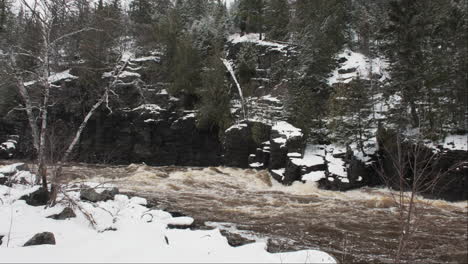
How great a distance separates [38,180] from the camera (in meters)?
8.46

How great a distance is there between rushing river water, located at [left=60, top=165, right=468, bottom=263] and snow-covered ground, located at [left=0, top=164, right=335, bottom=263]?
1552 millimetres

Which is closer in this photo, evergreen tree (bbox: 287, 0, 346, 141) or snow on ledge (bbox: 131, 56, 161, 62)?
evergreen tree (bbox: 287, 0, 346, 141)

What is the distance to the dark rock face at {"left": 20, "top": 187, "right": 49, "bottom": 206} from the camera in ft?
24.9

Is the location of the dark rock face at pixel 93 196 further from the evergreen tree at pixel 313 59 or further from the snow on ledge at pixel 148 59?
the snow on ledge at pixel 148 59

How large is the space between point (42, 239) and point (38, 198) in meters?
2.55

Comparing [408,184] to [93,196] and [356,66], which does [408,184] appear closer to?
[93,196]

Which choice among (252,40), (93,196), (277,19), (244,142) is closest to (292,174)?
(244,142)

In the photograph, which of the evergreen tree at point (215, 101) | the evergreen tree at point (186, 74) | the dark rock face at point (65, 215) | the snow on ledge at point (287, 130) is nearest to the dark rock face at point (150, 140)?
the evergreen tree at point (215, 101)

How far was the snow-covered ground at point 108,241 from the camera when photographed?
17.2 ft

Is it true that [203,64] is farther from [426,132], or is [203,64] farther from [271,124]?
[426,132]

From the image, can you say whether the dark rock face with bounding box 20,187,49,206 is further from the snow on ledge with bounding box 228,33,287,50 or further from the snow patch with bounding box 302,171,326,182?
the snow on ledge with bounding box 228,33,287,50

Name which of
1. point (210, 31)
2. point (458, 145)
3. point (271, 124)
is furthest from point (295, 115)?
point (210, 31)

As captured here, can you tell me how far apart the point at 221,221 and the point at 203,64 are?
70.7 feet

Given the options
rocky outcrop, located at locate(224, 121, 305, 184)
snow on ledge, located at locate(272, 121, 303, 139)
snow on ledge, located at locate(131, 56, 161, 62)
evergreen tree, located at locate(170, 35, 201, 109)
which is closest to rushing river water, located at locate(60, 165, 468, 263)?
rocky outcrop, located at locate(224, 121, 305, 184)
